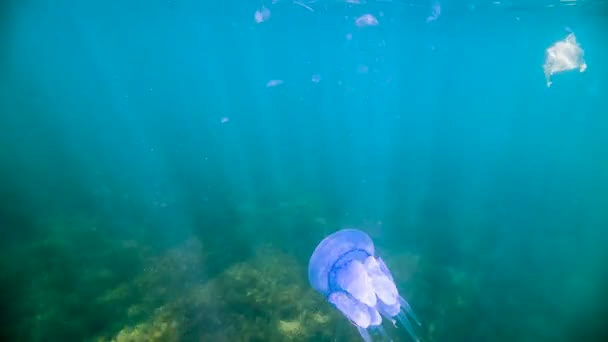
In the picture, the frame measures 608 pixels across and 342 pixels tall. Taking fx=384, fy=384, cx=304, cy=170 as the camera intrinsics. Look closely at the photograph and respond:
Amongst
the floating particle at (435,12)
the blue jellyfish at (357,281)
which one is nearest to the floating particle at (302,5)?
the floating particle at (435,12)

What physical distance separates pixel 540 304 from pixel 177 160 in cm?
1148

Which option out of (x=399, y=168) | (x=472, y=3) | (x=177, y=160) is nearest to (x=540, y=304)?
(x=399, y=168)

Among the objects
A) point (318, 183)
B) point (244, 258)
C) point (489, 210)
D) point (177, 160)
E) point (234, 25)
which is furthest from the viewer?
point (234, 25)

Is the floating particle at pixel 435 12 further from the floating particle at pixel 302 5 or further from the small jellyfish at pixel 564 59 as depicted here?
the small jellyfish at pixel 564 59

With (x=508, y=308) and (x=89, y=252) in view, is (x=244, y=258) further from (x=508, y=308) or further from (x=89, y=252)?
(x=508, y=308)

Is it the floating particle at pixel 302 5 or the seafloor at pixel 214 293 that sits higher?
the floating particle at pixel 302 5

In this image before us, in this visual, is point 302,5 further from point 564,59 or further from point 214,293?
point 564,59

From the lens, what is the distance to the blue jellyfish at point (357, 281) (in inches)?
121

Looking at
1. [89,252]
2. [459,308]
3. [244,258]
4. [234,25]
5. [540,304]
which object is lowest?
[89,252]

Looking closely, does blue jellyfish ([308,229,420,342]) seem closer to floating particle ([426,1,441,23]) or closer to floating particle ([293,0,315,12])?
floating particle ([426,1,441,23])

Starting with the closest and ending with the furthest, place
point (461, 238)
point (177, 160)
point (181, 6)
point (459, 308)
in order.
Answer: point (459, 308), point (461, 238), point (177, 160), point (181, 6)

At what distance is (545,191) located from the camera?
11.8 meters

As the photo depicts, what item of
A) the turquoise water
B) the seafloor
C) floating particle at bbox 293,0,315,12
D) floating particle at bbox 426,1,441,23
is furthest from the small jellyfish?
the seafloor

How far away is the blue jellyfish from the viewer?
10.1ft
